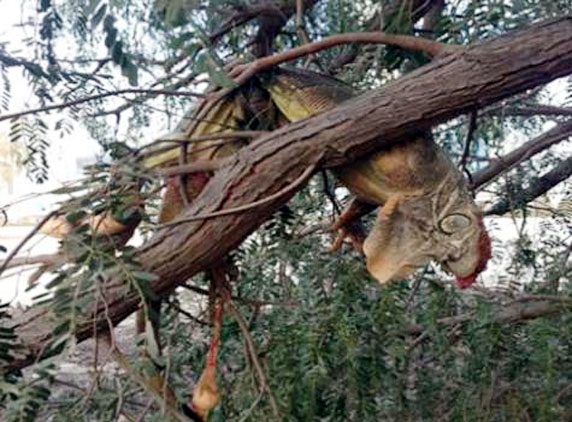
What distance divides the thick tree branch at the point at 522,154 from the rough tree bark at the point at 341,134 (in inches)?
25.9

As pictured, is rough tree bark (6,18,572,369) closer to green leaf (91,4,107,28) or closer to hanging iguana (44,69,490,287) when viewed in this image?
hanging iguana (44,69,490,287)

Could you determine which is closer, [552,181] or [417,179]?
[417,179]

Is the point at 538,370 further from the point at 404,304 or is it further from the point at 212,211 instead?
the point at 212,211

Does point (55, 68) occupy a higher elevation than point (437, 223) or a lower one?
higher

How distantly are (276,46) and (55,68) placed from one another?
13.6 inches

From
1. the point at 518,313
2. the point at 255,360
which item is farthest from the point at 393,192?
the point at 518,313

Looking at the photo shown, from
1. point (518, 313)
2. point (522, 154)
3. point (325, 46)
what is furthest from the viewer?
point (522, 154)

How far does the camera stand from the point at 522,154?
1.55 metres

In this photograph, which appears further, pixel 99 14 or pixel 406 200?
pixel 406 200

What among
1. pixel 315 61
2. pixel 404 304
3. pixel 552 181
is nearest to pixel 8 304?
pixel 315 61

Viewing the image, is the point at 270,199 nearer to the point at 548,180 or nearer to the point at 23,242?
the point at 23,242

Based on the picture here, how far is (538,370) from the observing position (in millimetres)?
1434

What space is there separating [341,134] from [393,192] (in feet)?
0.32

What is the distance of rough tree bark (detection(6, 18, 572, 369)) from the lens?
84 centimetres
